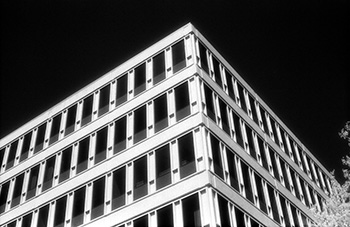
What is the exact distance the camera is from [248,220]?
25.0 meters

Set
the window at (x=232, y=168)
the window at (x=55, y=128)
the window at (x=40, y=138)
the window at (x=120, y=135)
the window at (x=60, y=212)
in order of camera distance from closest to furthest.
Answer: the window at (x=232, y=168), the window at (x=120, y=135), the window at (x=60, y=212), the window at (x=55, y=128), the window at (x=40, y=138)

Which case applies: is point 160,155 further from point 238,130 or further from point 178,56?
point 178,56

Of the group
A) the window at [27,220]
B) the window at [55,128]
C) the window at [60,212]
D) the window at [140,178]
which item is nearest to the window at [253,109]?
the window at [140,178]

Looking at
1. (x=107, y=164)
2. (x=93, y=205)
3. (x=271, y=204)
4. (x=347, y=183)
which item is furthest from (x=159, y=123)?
(x=347, y=183)

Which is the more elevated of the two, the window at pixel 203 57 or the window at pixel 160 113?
the window at pixel 203 57

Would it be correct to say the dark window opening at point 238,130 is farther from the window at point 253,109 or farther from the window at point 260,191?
the window at point 253,109

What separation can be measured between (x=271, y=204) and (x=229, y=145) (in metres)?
5.60

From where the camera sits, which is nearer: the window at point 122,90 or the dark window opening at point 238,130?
the dark window opening at point 238,130

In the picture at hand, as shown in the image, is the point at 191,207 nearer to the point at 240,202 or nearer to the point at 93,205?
the point at 240,202

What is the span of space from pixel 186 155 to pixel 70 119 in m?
12.6

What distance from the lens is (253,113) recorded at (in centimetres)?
3453

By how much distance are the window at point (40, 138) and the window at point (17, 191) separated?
218 cm

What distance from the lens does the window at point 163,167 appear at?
24.3m

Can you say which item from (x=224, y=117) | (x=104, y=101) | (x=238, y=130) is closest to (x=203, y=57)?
(x=224, y=117)
